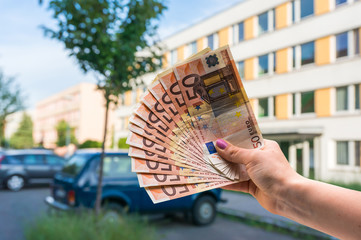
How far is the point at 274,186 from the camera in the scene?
58.9 inches

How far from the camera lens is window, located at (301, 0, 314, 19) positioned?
20.1 m

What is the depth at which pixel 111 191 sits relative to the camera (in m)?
6.31

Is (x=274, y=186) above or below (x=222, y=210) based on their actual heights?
above

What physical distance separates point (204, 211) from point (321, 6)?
16933mm

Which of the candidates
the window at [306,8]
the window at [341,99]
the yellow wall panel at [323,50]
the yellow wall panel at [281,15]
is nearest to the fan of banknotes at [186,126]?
the window at [341,99]

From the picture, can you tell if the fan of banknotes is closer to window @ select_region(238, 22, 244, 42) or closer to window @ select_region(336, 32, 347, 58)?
window @ select_region(336, 32, 347, 58)

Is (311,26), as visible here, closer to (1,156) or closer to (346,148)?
(346,148)

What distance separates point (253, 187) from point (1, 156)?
46.9 feet

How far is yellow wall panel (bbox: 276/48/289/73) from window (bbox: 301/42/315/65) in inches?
40.1

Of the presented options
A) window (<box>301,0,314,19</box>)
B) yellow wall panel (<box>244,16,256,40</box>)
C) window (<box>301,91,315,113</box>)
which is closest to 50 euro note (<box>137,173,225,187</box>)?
window (<box>301,91,315,113</box>)

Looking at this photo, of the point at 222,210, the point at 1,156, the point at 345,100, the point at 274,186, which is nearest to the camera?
the point at 274,186

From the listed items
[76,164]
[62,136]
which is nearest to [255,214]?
[76,164]

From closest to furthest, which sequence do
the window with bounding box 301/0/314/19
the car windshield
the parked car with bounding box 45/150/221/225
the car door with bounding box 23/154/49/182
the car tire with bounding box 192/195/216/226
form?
1. the parked car with bounding box 45/150/221/225
2. the car windshield
3. the car tire with bounding box 192/195/216/226
4. the car door with bounding box 23/154/49/182
5. the window with bounding box 301/0/314/19

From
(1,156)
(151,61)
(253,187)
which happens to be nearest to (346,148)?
(151,61)
